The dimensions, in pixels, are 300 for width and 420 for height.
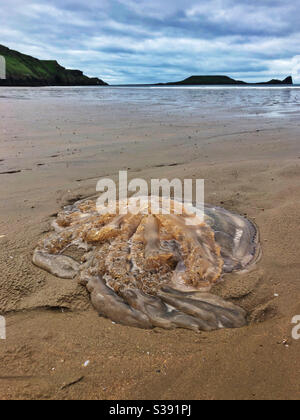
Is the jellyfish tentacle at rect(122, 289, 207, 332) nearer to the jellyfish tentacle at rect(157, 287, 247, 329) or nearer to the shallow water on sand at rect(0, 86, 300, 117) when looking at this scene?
the jellyfish tentacle at rect(157, 287, 247, 329)

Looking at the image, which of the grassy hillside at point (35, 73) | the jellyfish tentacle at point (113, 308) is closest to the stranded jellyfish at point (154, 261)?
the jellyfish tentacle at point (113, 308)

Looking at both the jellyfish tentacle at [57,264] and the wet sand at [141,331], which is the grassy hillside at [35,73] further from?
the jellyfish tentacle at [57,264]

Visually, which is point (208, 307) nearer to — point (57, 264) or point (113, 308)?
point (113, 308)

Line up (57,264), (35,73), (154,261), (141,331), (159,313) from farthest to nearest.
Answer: (35,73), (57,264), (154,261), (159,313), (141,331)

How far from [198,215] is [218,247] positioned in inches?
16.8

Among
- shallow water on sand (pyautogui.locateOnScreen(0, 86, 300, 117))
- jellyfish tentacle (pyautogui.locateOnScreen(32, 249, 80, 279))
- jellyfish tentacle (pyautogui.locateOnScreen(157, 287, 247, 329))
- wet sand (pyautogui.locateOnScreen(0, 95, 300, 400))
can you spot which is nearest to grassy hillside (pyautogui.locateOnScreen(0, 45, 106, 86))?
shallow water on sand (pyautogui.locateOnScreen(0, 86, 300, 117))

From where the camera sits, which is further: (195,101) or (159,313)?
(195,101)

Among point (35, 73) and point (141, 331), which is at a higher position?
point (35, 73)

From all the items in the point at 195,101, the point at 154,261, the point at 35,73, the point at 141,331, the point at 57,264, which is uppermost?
the point at 35,73

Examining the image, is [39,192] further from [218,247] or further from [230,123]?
[230,123]

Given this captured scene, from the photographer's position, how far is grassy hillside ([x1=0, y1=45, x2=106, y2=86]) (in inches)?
2906

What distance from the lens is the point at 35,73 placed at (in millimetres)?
89250

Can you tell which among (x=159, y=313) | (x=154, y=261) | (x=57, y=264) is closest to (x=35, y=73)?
(x=57, y=264)
